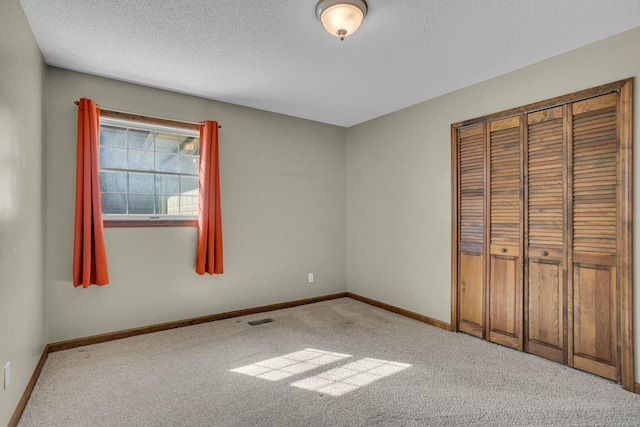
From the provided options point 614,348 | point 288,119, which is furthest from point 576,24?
point 288,119

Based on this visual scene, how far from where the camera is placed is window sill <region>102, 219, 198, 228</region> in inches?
129

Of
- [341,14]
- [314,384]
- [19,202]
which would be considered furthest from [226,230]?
[341,14]

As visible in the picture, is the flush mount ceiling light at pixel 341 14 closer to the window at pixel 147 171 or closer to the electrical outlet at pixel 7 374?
the window at pixel 147 171

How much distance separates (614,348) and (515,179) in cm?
147

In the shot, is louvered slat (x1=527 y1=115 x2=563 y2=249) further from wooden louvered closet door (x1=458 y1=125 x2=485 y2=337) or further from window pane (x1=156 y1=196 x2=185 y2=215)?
window pane (x1=156 y1=196 x2=185 y2=215)

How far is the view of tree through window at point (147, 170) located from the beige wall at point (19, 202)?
1.89 feet

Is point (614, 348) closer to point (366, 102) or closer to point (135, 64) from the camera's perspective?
point (366, 102)

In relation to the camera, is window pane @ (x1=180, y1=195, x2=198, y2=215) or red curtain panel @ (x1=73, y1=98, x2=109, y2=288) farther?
window pane @ (x1=180, y1=195, x2=198, y2=215)

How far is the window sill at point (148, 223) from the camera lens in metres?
3.27

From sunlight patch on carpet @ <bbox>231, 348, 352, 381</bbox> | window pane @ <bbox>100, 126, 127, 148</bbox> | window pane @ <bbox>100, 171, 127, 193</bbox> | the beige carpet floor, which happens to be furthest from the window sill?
sunlight patch on carpet @ <bbox>231, 348, 352, 381</bbox>

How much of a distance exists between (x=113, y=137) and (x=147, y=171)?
436 mm

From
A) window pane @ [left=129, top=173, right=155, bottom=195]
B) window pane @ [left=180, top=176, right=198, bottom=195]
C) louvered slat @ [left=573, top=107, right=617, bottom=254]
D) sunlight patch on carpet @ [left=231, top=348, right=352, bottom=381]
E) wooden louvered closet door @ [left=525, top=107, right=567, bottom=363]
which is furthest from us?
window pane @ [left=180, top=176, right=198, bottom=195]

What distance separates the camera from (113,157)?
3.32 metres

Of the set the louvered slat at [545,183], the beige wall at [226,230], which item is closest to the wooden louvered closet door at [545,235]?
the louvered slat at [545,183]
